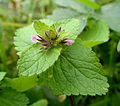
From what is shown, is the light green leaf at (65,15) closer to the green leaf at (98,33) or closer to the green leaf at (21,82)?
the green leaf at (98,33)

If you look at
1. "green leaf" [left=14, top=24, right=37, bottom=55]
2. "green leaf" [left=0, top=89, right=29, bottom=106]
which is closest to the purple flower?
"green leaf" [left=14, top=24, right=37, bottom=55]

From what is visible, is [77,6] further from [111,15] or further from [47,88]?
[47,88]

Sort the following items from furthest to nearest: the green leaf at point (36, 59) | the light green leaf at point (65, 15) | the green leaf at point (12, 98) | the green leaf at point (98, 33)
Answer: the light green leaf at point (65, 15) < the green leaf at point (98, 33) < the green leaf at point (12, 98) < the green leaf at point (36, 59)

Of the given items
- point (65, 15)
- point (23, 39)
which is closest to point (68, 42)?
point (23, 39)

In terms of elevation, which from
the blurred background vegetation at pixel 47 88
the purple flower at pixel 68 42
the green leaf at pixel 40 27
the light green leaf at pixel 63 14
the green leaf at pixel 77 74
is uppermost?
the green leaf at pixel 40 27

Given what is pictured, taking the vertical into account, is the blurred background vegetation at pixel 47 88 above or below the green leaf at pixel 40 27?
below

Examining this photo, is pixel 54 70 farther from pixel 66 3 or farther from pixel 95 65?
pixel 66 3

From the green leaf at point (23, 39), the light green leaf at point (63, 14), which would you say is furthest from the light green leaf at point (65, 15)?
the green leaf at point (23, 39)
